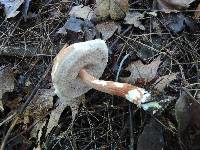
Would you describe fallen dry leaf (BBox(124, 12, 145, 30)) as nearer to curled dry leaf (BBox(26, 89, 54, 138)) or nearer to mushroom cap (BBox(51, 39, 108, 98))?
mushroom cap (BBox(51, 39, 108, 98))

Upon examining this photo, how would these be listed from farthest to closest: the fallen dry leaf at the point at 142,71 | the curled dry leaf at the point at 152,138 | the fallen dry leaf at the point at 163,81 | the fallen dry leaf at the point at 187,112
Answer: the fallen dry leaf at the point at 142,71, the fallen dry leaf at the point at 163,81, the curled dry leaf at the point at 152,138, the fallen dry leaf at the point at 187,112

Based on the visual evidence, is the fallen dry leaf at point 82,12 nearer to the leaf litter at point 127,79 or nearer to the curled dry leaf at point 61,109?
the leaf litter at point 127,79

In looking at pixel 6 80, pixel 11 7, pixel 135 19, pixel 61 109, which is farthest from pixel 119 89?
pixel 11 7

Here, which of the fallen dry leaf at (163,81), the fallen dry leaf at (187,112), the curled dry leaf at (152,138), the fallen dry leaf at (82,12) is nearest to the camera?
the fallen dry leaf at (187,112)

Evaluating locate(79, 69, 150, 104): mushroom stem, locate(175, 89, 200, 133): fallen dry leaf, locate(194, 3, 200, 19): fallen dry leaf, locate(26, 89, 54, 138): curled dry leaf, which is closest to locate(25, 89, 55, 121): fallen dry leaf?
locate(26, 89, 54, 138): curled dry leaf

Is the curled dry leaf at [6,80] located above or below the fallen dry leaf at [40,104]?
above

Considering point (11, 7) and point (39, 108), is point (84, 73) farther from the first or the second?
point (11, 7)

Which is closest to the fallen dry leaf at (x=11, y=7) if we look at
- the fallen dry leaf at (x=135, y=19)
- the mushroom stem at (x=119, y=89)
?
the fallen dry leaf at (x=135, y=19)
